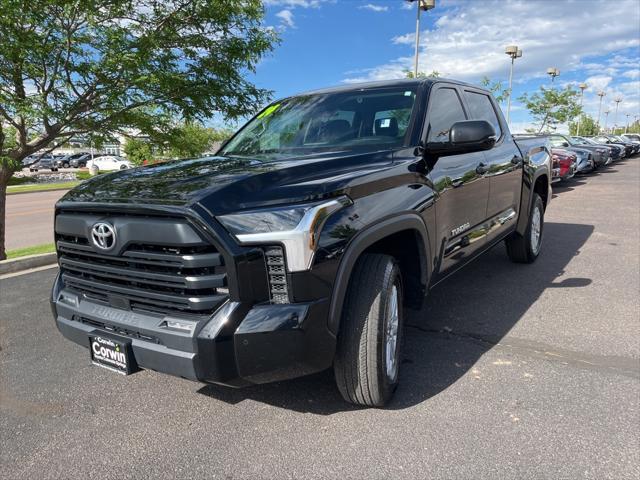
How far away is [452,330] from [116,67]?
15.2 feet

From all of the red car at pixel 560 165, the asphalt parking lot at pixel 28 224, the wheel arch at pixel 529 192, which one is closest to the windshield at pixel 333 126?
the wheel arch at pixel 529 192

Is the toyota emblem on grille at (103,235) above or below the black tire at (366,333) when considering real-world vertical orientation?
above

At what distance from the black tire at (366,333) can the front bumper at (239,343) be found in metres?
0.20

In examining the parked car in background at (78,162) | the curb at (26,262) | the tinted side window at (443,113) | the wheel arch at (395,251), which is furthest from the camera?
the parked car in background at (78,162)

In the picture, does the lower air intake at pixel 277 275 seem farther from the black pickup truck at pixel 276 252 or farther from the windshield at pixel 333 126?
the windshield at pixel 333 126

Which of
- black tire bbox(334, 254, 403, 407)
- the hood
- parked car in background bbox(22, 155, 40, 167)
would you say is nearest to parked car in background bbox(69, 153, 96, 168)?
parked car in background bbox(22, 155, 40, 167)

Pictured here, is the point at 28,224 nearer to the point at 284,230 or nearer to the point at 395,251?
the point at 395,251

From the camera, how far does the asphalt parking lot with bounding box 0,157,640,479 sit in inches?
93.5

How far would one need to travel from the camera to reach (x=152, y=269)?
2.32m

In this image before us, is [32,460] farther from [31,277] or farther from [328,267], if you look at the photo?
[31,277]

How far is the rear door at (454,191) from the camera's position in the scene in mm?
3318

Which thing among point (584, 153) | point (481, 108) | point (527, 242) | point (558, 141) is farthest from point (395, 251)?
point (558, 141)

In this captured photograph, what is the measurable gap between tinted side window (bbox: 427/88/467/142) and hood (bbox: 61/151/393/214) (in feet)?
2.14

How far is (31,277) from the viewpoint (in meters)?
5.93
